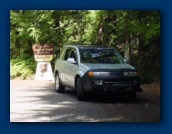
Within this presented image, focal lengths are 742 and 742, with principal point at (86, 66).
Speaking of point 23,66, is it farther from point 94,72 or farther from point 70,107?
point 94,72

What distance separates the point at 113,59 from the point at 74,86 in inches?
26.7

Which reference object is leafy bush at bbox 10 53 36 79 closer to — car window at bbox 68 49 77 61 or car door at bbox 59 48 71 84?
car door at bbox 59 48 71 84

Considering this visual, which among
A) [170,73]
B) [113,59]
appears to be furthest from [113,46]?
[170,73]

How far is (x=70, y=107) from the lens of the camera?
10359mm

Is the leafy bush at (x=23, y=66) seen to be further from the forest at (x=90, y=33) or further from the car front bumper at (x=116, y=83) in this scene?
the car front bumper at (x=116, y=83)

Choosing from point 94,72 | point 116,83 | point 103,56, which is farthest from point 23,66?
point 116,83

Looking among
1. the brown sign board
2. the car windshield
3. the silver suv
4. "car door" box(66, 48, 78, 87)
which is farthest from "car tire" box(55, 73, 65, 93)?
the car windshield

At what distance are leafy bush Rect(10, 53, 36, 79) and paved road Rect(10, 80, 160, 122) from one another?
0.33ft

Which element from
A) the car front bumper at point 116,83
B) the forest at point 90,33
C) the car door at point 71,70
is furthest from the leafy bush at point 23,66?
the car front bumper at point 116,83

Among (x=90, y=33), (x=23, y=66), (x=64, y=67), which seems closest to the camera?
(x=23, y=66)

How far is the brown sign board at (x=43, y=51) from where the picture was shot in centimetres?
1055

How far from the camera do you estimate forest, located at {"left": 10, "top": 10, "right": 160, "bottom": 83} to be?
34.0 feet

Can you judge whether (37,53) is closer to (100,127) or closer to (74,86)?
(74,86)

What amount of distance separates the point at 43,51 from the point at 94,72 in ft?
2.60
